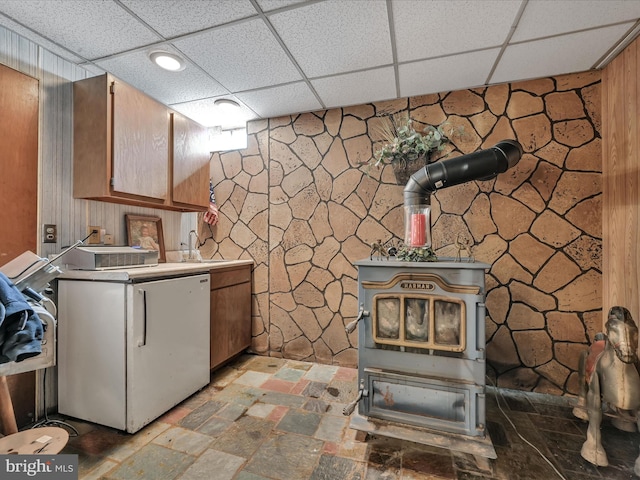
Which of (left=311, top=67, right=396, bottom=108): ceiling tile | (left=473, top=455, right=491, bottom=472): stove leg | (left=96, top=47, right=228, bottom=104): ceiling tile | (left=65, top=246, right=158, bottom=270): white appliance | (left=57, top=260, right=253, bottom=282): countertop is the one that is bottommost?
(left=473, top=455, right=491, bottom=472): stove leg

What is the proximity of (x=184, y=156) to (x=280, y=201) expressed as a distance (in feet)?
3.25

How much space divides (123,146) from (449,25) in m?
2.34

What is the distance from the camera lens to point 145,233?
262 centimetres

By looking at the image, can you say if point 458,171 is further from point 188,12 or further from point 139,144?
point 139,144

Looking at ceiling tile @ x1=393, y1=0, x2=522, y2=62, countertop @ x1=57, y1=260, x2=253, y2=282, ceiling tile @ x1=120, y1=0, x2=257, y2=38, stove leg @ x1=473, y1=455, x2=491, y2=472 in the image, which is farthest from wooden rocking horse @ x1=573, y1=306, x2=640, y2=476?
ceiling tile @ x1=120, y1=0, x2=257, y2=38

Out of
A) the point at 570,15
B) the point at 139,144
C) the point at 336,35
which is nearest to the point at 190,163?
the point at 139,144

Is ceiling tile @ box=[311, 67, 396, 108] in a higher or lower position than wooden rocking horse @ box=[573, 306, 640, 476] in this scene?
higher

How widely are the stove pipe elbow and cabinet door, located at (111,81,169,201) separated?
6.73 feet

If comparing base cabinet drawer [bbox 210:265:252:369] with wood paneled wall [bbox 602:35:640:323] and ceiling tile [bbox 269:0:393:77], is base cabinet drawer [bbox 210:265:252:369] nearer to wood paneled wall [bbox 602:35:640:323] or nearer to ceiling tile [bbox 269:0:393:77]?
ceiling tile [bbox 269:0:393:77]

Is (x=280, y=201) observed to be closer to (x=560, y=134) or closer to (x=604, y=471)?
(x=560, y=134)

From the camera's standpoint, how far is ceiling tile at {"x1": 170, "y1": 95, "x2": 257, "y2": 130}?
2.78 meters

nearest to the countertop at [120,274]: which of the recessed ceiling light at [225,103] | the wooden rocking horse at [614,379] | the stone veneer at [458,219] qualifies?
the stone veneer at [458,219]

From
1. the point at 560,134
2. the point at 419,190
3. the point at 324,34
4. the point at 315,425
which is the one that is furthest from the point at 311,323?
the point at 560,134

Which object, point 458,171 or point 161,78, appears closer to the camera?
point 458,171
